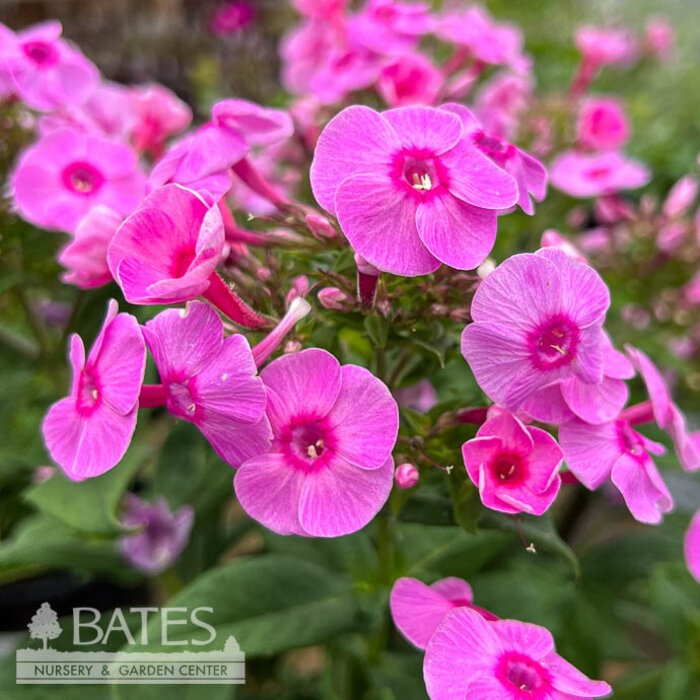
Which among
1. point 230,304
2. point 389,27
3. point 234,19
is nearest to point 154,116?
point 389,27

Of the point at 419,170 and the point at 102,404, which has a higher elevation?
the point at 419,170

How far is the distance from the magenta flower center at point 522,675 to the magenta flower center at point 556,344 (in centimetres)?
16

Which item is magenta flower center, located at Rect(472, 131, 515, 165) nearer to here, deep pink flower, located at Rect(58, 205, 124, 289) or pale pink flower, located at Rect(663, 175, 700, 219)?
deep pink flower, located at Rect(58, 205, 124, 289)

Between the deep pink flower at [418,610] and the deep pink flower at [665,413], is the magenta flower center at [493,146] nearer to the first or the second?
the deep pink flower at [665,413]

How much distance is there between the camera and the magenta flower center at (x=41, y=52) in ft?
2.09

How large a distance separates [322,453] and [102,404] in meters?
0.13

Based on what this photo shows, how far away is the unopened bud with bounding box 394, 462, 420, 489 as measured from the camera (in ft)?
1.38

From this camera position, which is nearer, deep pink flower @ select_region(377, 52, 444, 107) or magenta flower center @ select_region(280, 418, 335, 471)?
magenta flower center @ select_region(280, 418, 335, 471)

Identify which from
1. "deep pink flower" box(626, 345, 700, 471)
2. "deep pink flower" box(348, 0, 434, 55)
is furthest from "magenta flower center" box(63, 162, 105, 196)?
"deep pink flower" box(626, 345, 700, 471)

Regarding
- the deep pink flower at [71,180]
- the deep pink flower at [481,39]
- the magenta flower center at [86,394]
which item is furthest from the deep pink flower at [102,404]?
the deep pink flower at [481,39]

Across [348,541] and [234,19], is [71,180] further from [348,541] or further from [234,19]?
[234,19]

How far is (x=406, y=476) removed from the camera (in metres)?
0.42

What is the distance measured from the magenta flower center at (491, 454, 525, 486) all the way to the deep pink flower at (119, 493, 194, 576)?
435 millimetres

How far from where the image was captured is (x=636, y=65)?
161 centimetres
